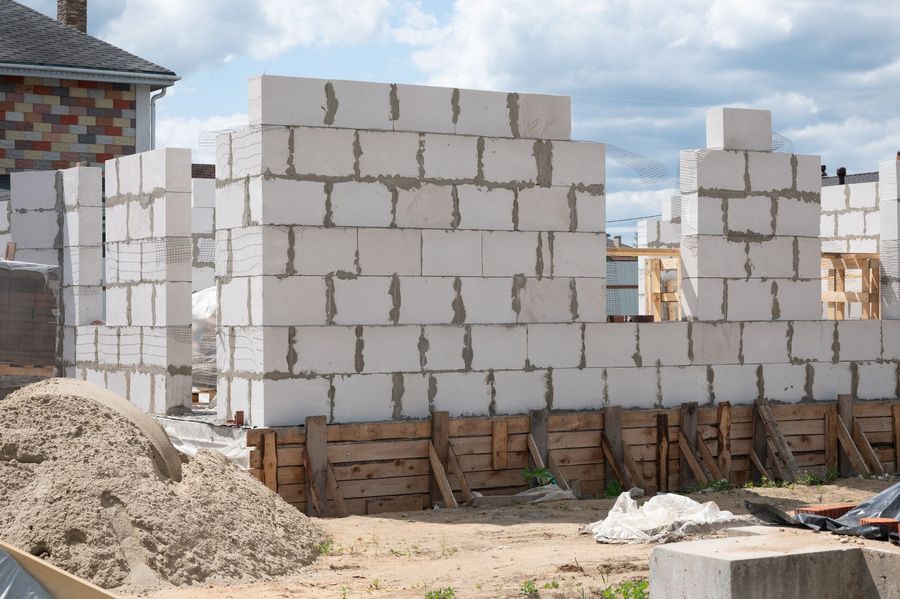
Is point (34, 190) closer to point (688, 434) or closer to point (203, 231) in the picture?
point (203, 231)

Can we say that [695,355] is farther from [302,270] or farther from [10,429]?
[10,429]

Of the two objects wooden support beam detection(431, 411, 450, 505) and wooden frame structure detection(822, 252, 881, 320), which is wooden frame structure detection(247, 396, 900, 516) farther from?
wooden frame structure detection(822, 252, 881, 320)

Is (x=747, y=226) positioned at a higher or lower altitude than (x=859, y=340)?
higher

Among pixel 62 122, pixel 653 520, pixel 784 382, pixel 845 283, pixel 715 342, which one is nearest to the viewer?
pixel 653 520

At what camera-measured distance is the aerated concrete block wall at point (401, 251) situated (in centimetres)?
1013

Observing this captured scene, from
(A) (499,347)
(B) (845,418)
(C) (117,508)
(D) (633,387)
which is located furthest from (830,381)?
(C) (117,508)

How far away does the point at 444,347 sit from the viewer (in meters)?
10.7

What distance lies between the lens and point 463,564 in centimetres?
802

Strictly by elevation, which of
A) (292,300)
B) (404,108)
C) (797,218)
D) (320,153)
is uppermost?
(404,108)

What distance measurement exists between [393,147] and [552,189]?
1.62m

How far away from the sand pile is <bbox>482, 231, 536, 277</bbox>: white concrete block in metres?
3.20

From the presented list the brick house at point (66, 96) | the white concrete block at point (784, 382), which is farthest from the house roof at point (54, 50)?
the white concrete block at point (784, 382)

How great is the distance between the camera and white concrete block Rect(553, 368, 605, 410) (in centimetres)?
1123

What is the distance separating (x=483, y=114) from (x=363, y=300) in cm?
209
